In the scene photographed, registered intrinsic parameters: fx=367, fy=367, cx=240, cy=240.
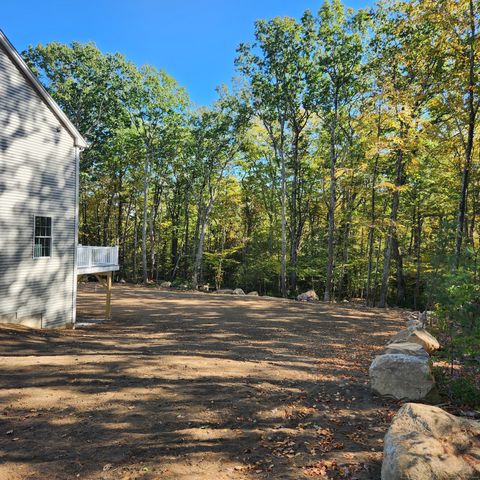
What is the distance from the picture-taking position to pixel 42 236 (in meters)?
13.2

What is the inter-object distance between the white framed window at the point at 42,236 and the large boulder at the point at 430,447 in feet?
41.5

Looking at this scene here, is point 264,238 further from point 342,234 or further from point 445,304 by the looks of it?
point 445,304

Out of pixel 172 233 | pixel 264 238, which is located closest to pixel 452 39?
pixel 264 238

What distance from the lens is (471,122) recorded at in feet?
40.8

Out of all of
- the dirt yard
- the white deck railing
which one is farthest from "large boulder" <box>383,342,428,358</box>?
the white deck railing

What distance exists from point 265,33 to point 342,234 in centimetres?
1830

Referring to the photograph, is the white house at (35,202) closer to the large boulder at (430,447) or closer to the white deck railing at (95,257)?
the white deck railing at (95,257)

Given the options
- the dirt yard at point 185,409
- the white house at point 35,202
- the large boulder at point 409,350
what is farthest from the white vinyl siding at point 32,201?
the large boulder at point 409,350

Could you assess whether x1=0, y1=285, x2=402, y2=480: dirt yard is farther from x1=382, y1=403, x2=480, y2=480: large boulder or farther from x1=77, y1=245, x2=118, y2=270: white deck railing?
x1=77, y1=245, x2=118, y2=270: white deck railing

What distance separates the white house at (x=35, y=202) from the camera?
11.9 m

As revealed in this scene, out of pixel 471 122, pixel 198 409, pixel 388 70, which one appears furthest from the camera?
pixel 388 70

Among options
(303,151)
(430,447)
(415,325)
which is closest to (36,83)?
(430,447)

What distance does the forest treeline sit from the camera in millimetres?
17266

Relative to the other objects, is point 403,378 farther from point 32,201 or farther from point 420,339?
point 32,201
